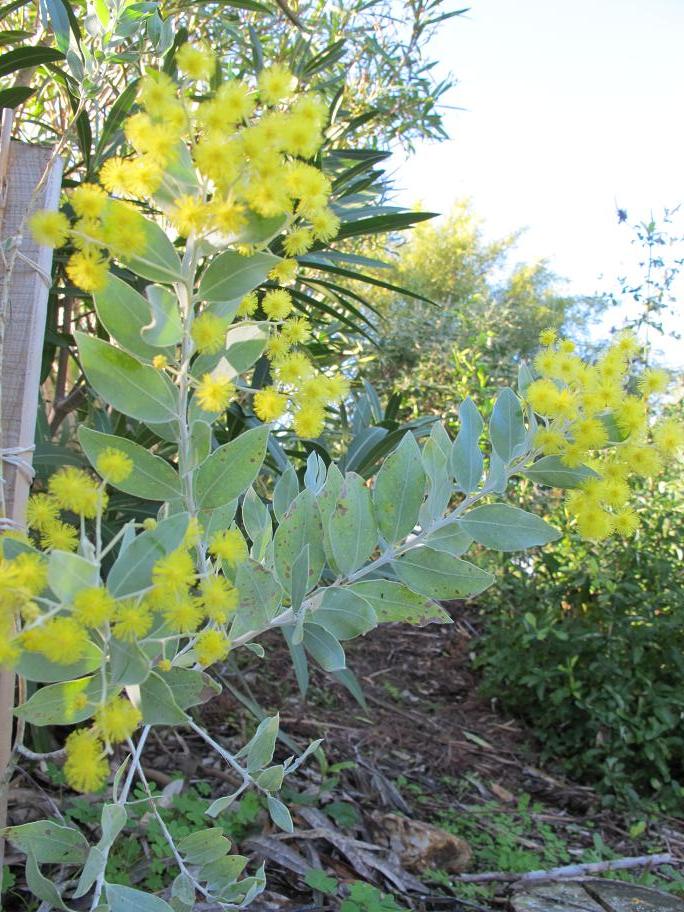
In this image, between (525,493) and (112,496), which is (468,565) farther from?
(525,493)

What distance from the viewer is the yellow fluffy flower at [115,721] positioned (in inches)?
25.9

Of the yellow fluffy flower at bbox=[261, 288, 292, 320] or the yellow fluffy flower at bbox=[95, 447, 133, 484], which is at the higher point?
the yellow fluffy flower at bbox=[261, 288, 292, 320]

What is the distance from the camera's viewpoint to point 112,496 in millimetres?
1834

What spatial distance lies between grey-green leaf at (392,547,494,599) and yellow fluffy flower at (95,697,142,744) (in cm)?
41

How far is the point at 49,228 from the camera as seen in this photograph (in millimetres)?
721

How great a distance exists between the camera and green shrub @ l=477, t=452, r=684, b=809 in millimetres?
2805

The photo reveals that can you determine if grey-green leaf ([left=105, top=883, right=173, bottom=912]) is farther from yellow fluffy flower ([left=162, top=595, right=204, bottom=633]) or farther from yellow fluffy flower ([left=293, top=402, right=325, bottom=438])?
yellow fluffy flower ([left=293, top=402, right=325, bottom=438])

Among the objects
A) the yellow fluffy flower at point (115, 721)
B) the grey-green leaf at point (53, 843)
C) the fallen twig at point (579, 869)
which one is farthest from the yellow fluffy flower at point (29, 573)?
the fallen twig at point (579, 869)

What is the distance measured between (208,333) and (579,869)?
2.00m

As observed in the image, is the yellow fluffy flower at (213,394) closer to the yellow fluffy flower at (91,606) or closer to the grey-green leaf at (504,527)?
the yellow fluffy flower at (91,606)

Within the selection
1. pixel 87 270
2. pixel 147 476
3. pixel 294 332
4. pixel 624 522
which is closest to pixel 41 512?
pixel 147 476

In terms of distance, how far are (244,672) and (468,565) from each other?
219 centimetres

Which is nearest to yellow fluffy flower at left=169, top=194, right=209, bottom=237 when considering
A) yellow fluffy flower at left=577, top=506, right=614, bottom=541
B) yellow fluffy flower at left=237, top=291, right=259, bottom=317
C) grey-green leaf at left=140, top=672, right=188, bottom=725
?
yellow fluffy flower at left=237, top=291, right=259, bottom=317

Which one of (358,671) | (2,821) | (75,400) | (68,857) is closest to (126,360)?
(68,857)
